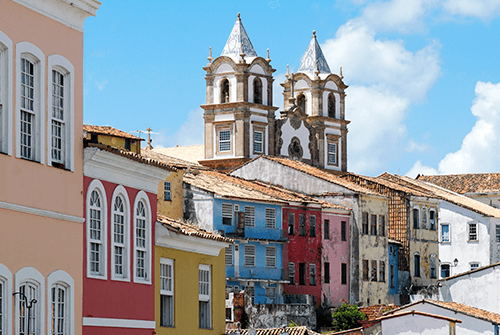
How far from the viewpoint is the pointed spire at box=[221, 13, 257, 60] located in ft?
270

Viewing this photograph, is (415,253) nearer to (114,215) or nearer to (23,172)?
(114,215)

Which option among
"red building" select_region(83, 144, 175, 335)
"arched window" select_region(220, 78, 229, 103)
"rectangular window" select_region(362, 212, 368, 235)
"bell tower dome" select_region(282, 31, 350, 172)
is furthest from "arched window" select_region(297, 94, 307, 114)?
"red building" select_region(83, 144, 175, 335)

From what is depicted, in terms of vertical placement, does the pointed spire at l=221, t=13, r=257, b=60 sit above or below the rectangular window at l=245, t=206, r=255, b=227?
above

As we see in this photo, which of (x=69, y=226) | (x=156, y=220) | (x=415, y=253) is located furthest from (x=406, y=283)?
(x=69, y=226)

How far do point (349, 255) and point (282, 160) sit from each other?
9104 mm

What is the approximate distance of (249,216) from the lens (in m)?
58.8

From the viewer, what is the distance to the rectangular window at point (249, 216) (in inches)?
2309

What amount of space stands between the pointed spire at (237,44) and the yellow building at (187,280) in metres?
51.5

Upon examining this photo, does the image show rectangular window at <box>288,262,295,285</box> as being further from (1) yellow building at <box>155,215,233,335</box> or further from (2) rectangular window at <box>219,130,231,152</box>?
(1) yellow building at <box>155,215,233,335</box>

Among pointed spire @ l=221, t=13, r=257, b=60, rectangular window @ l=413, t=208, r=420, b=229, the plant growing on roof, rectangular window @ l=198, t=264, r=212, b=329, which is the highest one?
pointed spire @ l=221, t=13, r=257, b=60

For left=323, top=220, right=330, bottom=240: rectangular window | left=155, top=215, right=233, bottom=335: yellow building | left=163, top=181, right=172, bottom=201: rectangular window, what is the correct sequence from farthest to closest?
left=323, top=220, right=330, bottom=240: rectangular window, left=163, top=181, right=172, bottom=201: rectangular window, left=155, top=215, right=233, bottom=335: yellow building

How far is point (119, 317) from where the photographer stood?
24719 millimetres

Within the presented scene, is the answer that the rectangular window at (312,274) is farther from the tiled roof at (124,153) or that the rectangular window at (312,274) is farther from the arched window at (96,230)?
the arched window at (96,230)

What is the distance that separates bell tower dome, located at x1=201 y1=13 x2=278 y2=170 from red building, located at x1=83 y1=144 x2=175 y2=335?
52.8 metres
